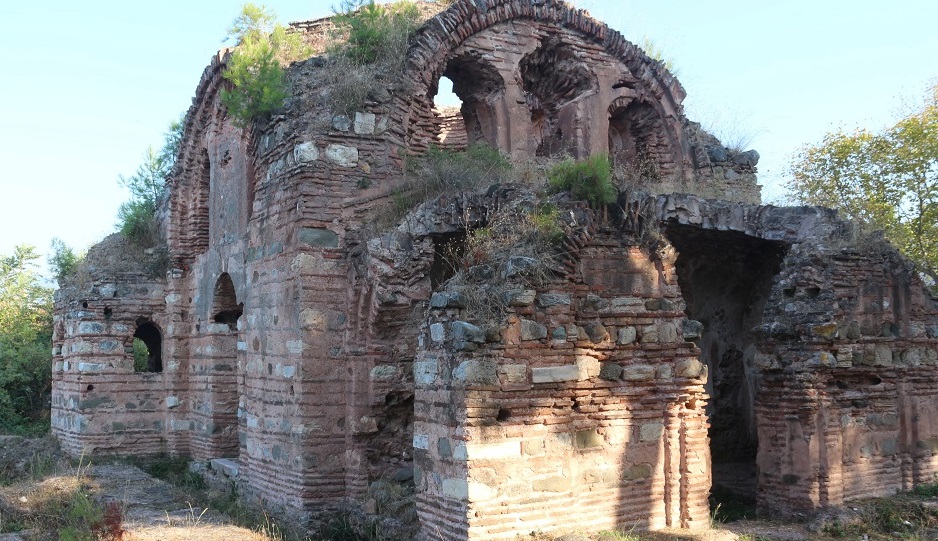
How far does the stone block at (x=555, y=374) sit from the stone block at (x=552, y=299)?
49cm

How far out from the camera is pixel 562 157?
420 inches

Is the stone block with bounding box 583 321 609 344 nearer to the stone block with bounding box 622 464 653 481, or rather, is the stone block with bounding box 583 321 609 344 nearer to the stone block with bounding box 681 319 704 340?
the stone block with bounding box 681 319 704 340

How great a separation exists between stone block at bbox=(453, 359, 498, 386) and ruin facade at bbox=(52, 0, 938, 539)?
0.07 ft

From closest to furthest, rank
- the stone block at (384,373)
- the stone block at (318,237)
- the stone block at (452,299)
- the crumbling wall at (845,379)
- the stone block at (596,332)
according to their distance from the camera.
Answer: the stone block at (452,299) → the stone block at (596,332) → the crumbling wall at (845,379) → the stone block at (384,373) → the stone block at (318,237)

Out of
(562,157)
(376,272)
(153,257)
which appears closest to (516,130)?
(562,157)

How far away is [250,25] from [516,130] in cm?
360

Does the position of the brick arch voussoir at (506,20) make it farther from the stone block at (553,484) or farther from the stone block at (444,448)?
the stone block at (553,484)

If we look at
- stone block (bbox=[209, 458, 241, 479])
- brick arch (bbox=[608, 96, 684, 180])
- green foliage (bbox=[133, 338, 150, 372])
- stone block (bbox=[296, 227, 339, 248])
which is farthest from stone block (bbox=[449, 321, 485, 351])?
green foliage (bbox=[133, 338, 150, 372])

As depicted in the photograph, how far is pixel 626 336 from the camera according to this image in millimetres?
7137

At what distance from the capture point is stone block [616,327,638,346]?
711 cm

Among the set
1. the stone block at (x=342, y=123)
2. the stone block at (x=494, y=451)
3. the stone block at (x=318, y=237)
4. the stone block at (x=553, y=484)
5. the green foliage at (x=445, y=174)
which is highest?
the stone block at (x=342, y=123)

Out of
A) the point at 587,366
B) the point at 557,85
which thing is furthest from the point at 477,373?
the point at 557,85

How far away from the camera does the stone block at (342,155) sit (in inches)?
355

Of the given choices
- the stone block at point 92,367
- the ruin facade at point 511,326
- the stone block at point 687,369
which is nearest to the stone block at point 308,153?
the ruin facade at point 511,326
